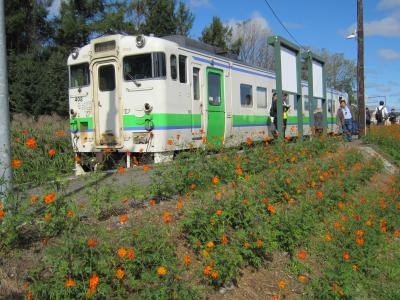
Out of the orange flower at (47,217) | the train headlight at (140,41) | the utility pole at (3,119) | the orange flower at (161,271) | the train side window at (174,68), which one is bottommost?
the orange flower at (161,271)

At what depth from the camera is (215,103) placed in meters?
10.6

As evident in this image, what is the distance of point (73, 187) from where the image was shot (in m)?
5.55

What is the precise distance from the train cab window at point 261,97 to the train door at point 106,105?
5181mm

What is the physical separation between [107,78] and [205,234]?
22.2 ft

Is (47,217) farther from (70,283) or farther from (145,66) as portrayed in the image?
(145,66)

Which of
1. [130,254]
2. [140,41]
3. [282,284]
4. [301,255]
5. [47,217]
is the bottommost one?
[282,284]

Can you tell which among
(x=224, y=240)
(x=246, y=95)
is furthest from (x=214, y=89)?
(x=224, y=240)

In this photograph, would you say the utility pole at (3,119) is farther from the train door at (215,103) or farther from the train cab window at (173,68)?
the train door at (215,103)

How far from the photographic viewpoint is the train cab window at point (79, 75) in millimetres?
9974

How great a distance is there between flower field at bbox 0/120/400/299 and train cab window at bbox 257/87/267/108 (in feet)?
22.4

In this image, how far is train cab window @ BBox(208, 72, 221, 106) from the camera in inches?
409

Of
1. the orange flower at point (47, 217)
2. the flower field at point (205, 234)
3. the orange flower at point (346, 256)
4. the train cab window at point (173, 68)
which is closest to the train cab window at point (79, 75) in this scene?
the train cab window at point (173, 68)

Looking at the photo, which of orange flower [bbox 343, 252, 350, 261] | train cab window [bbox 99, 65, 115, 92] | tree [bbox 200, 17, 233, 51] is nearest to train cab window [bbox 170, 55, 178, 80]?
train cab window [bbox 99, 65, 115, 92]

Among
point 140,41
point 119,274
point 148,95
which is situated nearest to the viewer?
point 119,274
